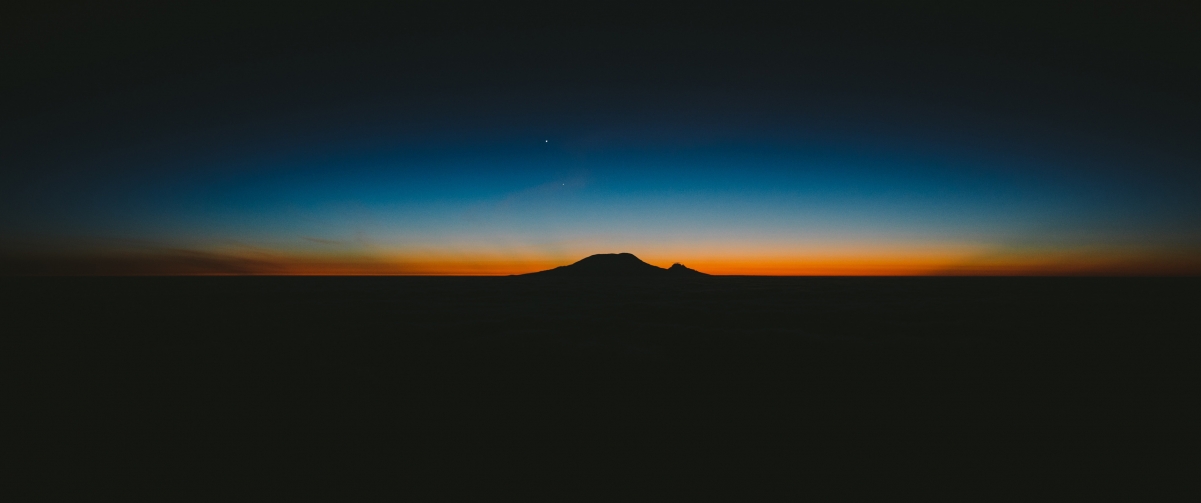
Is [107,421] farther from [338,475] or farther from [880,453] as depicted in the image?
[880,453]

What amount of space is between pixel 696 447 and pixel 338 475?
4.50 meters

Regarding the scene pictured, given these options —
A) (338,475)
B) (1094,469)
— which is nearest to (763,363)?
(1094,469)

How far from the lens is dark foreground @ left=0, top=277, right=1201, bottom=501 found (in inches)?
180

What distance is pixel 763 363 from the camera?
961 cm

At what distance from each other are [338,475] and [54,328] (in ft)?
67.9

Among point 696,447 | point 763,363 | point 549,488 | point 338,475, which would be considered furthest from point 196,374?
point 763,363

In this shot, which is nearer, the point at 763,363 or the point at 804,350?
the point at 763,363

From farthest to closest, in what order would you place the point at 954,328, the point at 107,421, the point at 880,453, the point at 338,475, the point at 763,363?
the point at 954,328 < the point at 763,363 < the point at 107,421 < the point at 880,453 < the point at 338,475

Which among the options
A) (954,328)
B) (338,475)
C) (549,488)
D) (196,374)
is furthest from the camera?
(954,328)

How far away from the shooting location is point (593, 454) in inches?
205

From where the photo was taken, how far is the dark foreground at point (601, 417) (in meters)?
4.57

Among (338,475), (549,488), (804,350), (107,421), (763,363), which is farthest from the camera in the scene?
(804,350)

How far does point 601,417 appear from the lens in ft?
21.0

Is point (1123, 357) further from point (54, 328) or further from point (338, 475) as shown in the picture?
point (54, 328)
